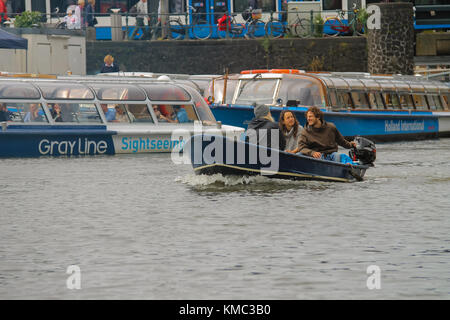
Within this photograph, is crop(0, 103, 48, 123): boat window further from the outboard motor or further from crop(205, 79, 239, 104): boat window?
crop(205, 79, 239, 104): boat window

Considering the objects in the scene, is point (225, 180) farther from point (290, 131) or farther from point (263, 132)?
point (290, 131)

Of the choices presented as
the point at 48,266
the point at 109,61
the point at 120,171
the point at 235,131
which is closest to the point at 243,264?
the point at 48,266

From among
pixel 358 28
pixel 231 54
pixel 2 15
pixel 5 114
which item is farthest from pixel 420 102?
pixel 2 15

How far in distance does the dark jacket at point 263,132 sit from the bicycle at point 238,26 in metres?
26.8

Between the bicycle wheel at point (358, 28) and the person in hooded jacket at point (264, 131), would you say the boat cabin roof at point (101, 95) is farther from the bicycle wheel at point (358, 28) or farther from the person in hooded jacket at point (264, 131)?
the bicycle wheel at point (358, 28)

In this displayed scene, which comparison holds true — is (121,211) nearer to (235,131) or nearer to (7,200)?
(7,200)

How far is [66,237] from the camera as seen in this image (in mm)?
12086

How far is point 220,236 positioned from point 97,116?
12613 millimetres

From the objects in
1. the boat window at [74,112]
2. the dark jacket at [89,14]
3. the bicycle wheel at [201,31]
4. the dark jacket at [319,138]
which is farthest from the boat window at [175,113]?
the bicycle wheel at [201,31]

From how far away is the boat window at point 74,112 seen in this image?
23594 mm

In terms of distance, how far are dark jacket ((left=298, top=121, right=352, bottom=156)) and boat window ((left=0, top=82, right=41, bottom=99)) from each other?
25.3 feet

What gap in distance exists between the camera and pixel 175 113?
2545cm

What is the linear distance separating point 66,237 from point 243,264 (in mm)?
2582

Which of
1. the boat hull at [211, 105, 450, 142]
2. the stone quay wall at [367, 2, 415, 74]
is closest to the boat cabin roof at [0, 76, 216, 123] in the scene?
the boat hull at [211, 105, 450, 142]
